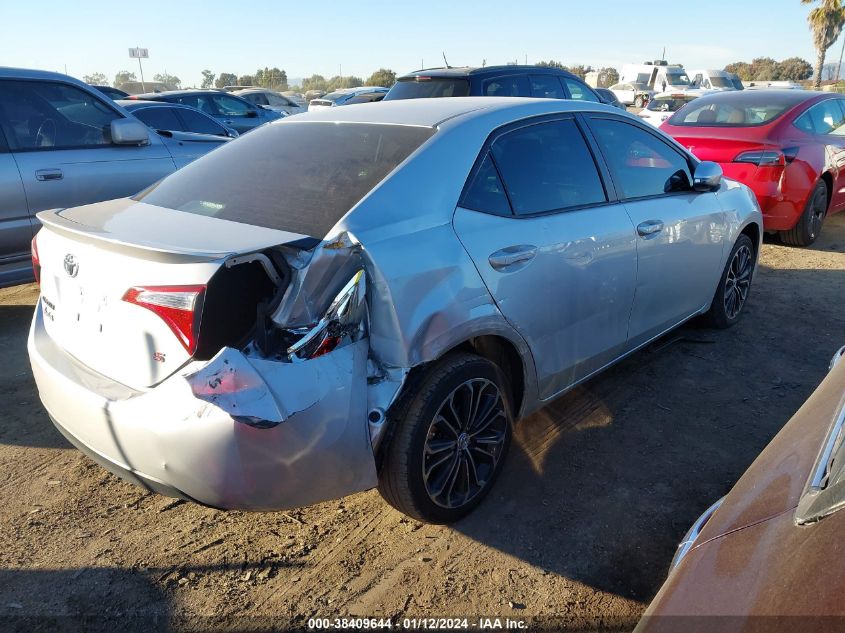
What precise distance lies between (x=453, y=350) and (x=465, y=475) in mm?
538

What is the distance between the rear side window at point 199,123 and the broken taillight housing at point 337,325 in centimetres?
903

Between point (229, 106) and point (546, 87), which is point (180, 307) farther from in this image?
point (229, 106)

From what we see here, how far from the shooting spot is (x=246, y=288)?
2404 mm

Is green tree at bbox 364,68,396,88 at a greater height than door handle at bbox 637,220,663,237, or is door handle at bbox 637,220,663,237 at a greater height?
green tree at bbox 364,68,396,88

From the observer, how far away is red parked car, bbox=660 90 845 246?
694 centimetres

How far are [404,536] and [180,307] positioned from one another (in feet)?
4.37

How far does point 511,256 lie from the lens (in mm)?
2908

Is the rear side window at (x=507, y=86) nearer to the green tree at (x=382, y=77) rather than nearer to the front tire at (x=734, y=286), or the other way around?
the front tire at (x=734, y=286)

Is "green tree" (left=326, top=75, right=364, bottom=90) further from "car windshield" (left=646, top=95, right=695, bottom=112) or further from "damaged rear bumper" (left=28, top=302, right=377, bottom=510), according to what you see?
"damaged rear bumper" (left=28, top=302, right=377, bottom=510)

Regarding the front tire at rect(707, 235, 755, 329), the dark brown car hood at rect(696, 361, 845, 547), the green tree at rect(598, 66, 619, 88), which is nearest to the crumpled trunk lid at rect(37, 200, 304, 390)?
the dark brown car hood at rect(696, 361, 845, 547)

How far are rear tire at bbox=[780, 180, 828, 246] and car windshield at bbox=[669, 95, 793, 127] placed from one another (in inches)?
35.9

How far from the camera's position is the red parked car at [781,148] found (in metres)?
6.94

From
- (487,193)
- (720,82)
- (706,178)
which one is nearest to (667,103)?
(720,82)

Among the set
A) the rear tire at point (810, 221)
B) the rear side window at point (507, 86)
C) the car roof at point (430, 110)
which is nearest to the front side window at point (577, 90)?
the rear side window at point (507, 86)
